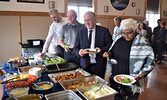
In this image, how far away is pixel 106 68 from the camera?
6.25 feet

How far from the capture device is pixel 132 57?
1.50 metres

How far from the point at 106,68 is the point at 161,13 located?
6.27 meters

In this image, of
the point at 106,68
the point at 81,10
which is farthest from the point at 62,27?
the point at 81,10

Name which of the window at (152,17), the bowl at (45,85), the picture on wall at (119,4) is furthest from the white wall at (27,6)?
the window at (152,17)

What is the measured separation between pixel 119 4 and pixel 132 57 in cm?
464

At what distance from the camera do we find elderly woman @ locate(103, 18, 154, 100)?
1.42 meters

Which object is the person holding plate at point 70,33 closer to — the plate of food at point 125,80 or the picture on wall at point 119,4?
the plate of food at point 125,80

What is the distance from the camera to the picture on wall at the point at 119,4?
5.55m

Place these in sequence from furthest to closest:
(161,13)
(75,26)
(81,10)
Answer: (161,13)
(81,10)
(75,26)

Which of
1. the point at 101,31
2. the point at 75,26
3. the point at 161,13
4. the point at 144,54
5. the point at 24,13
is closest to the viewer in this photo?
the point at 144,54

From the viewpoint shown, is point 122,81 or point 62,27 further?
point 62,27

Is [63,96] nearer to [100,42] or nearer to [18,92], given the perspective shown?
[18,92]

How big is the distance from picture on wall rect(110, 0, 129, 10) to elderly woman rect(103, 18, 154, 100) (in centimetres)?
432

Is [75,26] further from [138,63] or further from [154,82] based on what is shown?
[154,82]
